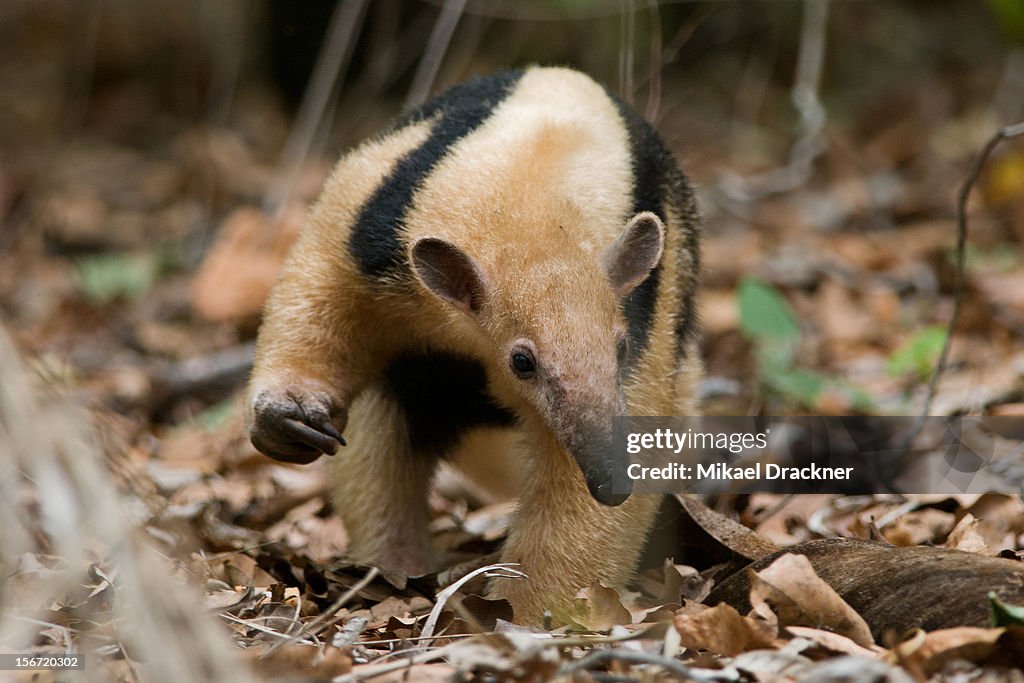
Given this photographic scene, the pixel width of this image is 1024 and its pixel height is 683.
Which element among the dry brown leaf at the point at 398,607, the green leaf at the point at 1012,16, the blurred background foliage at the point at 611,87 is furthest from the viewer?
the green leaf at the point at 1012,16

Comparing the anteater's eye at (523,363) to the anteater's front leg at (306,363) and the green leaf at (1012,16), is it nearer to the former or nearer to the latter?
the anteater's front leg at (306,363)

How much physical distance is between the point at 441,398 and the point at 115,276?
7.87 meters

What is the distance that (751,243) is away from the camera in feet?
43.8

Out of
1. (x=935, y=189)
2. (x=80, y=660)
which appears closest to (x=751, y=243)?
(x=935, y=189)

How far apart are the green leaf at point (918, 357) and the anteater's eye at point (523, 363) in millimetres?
4424

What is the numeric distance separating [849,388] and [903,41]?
1197cm

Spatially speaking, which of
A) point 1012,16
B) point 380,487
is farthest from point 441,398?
point 1012,16

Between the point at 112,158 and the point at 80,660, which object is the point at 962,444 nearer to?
the point at 80,660

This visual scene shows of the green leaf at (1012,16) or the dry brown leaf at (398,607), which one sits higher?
the green leaf at (1012,16)

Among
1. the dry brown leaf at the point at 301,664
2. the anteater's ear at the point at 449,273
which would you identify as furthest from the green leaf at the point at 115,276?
the dry brown leaf at the point at 301,664

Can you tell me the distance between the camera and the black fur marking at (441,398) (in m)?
6.27

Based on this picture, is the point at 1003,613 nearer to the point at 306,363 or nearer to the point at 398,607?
the point at 398,607

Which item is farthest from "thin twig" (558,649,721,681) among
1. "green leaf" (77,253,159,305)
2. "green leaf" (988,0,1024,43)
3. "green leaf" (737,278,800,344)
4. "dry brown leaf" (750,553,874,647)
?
"green leaf" (77,253,159,305)

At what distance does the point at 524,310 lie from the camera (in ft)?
17.4
